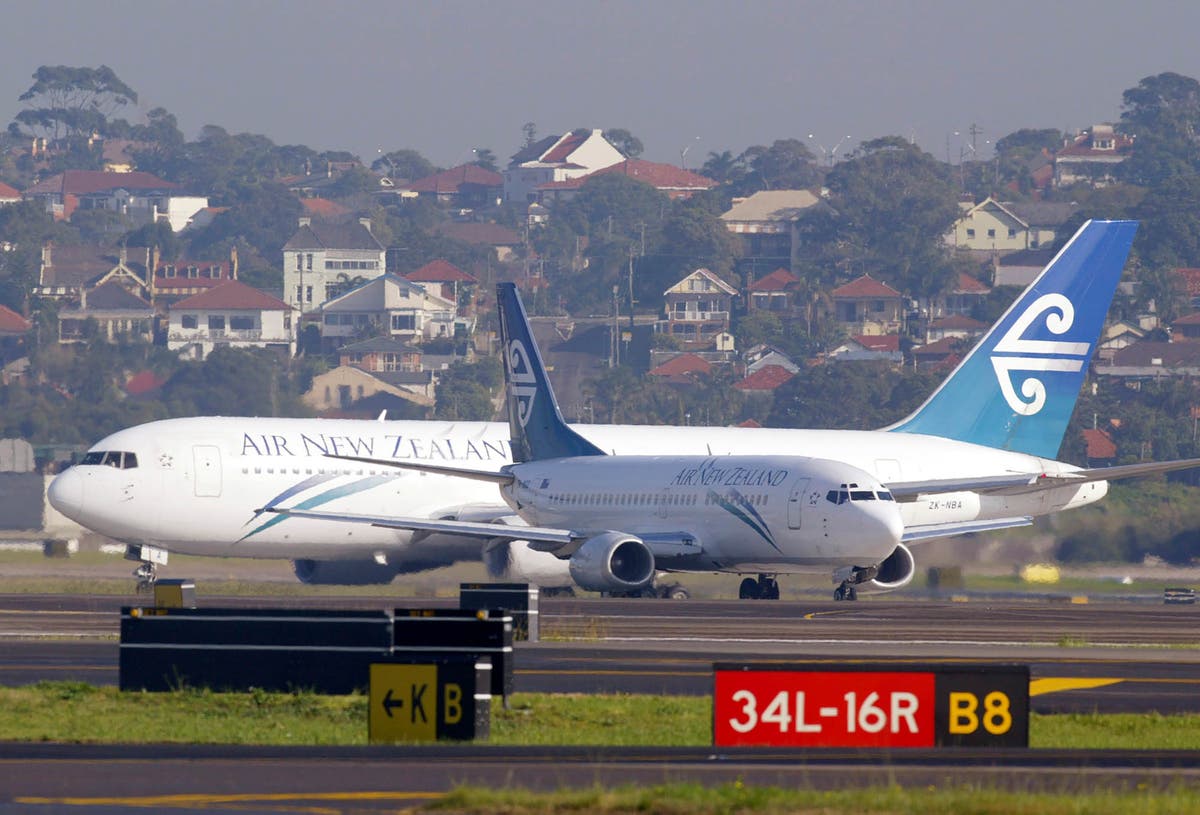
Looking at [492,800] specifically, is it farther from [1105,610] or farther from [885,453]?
[885,453]

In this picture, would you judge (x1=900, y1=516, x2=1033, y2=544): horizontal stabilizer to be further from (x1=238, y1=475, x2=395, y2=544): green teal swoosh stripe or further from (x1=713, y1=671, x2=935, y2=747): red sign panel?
(x1=713, y1=671, x2=935, y2=747): red sign panel

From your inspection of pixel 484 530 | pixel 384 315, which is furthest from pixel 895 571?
pixel 384 315

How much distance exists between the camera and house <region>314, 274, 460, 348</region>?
190625 millimetres

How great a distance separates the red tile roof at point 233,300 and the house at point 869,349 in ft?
157

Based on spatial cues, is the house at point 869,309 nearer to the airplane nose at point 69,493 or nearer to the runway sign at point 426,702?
the airplane nose at point 69,493

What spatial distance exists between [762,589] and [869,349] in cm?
12575

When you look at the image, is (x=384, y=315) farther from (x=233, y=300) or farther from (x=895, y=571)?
(x=895, y=571)

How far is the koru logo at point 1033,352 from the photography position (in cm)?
5681

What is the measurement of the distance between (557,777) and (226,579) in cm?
4108

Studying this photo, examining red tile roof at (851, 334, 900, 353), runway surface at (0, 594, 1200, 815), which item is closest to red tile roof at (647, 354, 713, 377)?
red tile roof at (851, 334, 900, 353)

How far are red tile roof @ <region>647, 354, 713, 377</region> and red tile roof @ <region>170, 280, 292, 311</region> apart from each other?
3907cm

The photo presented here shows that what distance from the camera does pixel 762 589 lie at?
164 ft

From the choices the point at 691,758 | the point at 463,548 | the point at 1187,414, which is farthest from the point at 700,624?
the point at 1187,414

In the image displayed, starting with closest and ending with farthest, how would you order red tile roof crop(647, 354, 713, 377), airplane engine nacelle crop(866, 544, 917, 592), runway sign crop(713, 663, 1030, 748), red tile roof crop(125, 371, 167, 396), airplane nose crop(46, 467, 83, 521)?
runway sign crop(713, 663, 1030, 748) → airplane engine nacelle crop(866, 544, 917, 592) → airplane nose crop(46, 467, 83, 521) → red tile roof crop(125, 371, 167, 396) → red tile roof crop(647, 354, 713, 377)
